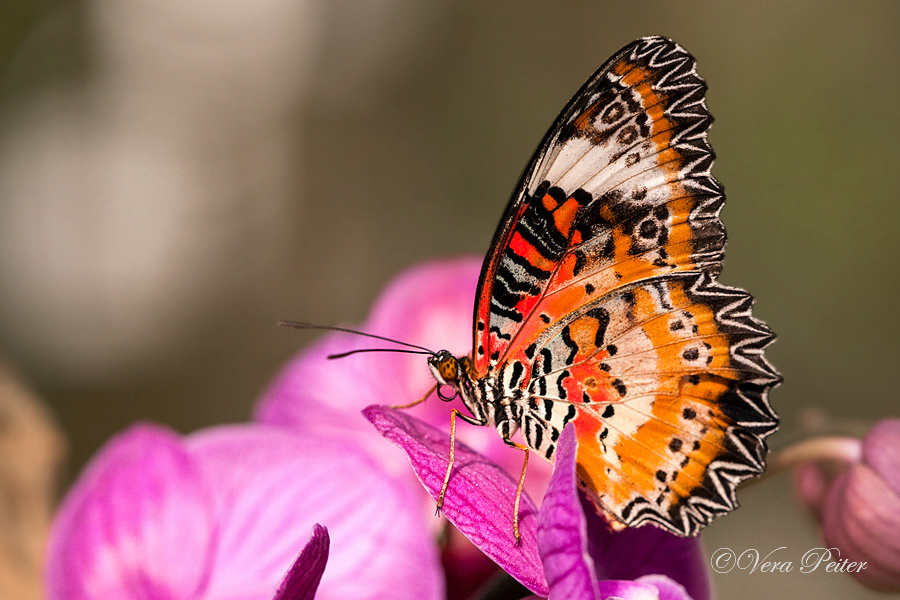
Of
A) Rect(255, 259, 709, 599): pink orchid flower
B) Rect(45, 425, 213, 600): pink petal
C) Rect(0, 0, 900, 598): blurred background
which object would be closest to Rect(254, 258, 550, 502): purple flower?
Rect(255, 259, 709, 599): pink orchid flower

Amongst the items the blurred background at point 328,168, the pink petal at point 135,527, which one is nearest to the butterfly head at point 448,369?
the pink petal at point 135,527

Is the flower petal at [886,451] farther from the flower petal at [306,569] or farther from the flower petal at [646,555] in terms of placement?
the flower petal at [306,569]

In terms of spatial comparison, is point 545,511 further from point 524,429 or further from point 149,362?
point 149,362

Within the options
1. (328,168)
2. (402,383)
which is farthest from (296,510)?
(328,168)

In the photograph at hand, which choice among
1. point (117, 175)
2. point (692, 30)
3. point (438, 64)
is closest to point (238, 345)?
point (117, 175)

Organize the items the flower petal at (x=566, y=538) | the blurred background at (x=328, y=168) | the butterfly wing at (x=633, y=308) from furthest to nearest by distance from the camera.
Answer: the blurred background at (x=328, y=168) < the butterfly wing at (x=633, y=308) < the flower petal at (x=566, y=538)
